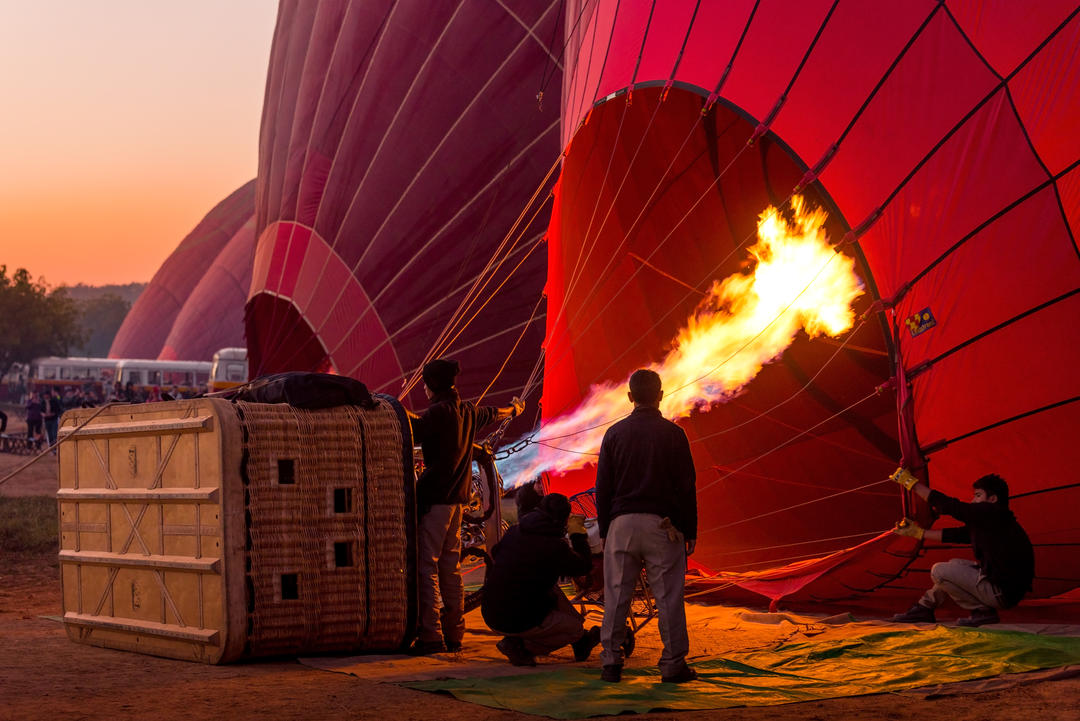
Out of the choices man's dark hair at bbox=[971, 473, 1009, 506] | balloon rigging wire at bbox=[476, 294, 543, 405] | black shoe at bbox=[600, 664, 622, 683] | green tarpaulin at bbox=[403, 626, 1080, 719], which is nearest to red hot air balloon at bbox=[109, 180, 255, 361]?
balloon rigging wire at bbox=[476, 294, 543, 405]

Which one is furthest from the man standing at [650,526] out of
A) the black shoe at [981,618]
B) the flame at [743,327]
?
the flame at [743,327]

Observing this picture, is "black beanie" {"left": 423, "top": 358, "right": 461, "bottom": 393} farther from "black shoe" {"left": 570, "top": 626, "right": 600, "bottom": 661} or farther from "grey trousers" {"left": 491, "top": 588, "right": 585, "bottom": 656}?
"black shoe" {"left": 570, "top": 626, "right": 600, "bottom": 661}

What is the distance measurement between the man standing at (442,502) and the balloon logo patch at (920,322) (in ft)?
6.95

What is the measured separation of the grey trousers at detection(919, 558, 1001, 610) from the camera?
548 centimetres

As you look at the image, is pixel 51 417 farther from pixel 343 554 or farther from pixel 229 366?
pixel 343 554

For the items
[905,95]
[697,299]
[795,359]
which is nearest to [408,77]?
[697,299]

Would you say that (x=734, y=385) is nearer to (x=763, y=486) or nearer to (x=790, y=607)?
(x=763, y=486)

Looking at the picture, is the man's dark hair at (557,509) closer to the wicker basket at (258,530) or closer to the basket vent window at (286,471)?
the wicker basket at (258,530)

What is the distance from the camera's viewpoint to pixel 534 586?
508 cm

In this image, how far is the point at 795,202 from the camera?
6.77m

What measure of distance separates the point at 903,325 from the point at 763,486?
285 centimetres

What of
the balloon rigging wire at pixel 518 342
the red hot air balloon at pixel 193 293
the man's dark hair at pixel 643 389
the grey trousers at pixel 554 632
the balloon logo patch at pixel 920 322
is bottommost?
Answer: the grey trousers at pixel 554 632

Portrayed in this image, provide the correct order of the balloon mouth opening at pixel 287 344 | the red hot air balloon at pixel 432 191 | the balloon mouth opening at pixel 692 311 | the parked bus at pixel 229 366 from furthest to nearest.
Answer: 1. the parked bus at pixel 229 366
2. the balloon mouth opening at pixel 287 344
3. the red hot air balloon at pixel 432 191
4. the balloon mouth opening at pixel 692 311

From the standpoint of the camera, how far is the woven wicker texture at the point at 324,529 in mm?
4992
